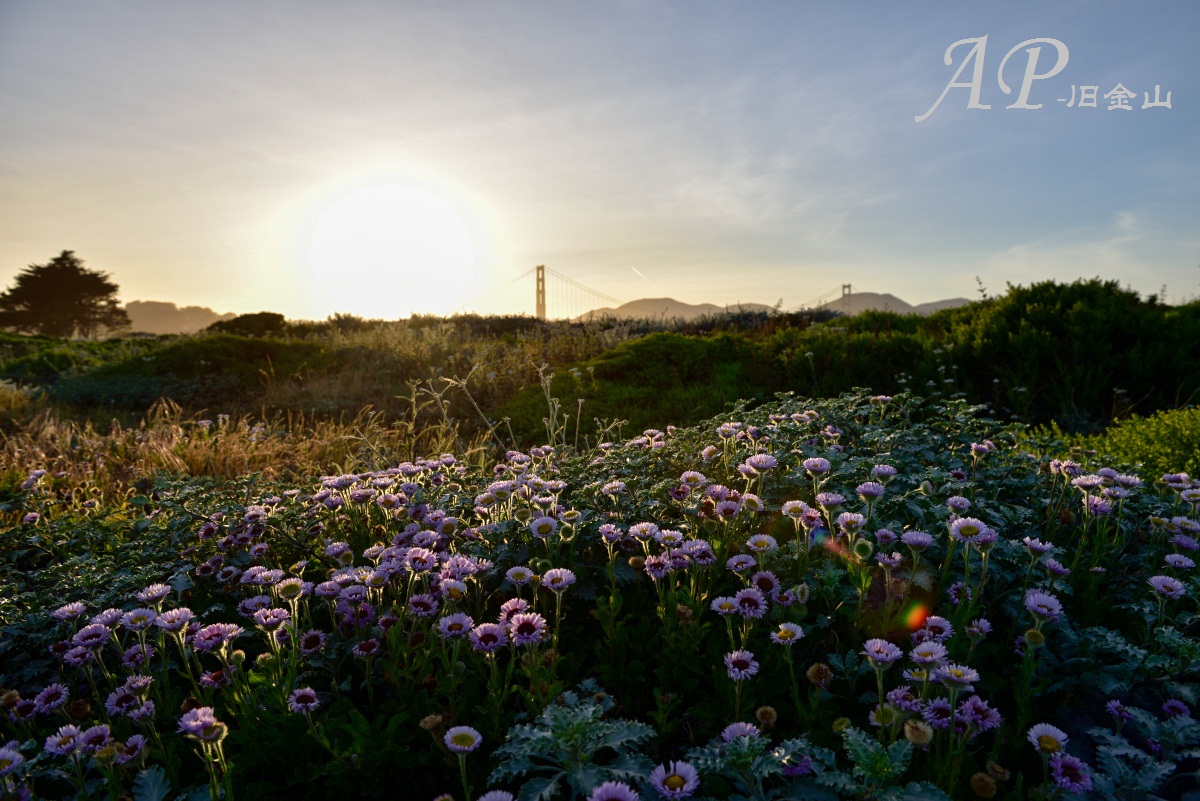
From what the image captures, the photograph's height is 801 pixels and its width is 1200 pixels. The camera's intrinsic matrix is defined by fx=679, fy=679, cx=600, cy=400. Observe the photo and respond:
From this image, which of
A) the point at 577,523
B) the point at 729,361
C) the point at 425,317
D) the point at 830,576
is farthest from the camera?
the point at 425,317

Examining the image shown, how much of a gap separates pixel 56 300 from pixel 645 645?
6390cm

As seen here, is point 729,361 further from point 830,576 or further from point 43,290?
point 43,290

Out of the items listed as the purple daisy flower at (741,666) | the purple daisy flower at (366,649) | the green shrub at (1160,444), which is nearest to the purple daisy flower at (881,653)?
the purple daisy flower at (741,666)

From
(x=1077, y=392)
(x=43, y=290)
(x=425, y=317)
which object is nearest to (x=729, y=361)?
(x=1077, y=392)

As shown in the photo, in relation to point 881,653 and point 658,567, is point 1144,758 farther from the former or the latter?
point 658,567

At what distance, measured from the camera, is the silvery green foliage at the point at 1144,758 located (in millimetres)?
1768

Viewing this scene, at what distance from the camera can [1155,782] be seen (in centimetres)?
176

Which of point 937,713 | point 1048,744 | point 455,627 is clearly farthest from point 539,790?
point 1048,744

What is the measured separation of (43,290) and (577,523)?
63680 mm

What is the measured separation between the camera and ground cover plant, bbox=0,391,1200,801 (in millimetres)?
1811

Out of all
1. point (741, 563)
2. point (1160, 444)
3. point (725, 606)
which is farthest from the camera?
point (1160, 444)

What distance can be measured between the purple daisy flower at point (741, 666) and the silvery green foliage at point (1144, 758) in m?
0.91

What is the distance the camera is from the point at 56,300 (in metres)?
50.9

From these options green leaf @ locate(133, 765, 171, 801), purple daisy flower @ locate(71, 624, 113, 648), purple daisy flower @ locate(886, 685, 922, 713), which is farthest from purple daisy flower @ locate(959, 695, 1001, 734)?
purple daisy flower @ locate(71, 624, 113, 648)
